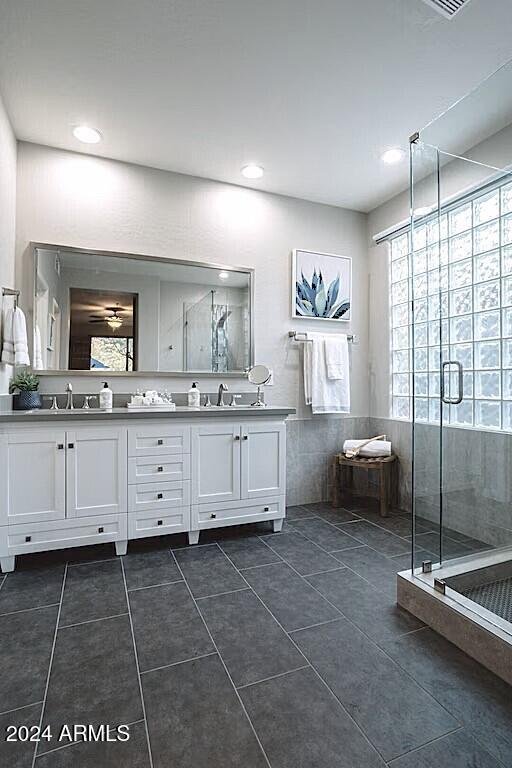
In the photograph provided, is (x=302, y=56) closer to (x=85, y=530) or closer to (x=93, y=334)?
(x=93, y=334)

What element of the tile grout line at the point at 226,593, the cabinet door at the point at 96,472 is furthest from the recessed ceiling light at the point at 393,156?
the tile grout line at the point at 226,593

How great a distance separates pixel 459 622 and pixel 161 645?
3.72 ft

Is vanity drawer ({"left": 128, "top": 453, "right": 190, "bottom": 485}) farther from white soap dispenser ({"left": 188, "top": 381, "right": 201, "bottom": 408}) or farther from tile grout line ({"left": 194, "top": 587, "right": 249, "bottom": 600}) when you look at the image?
tile grout line ({"left": 194, "top": 587, "right": 249, "bottom": 600})

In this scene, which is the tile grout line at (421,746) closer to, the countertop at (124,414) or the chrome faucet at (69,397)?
the countertop at (124,414)

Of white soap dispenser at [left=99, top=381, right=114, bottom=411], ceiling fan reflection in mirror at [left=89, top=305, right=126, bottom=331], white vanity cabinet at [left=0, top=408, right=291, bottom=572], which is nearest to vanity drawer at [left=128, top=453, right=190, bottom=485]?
white vanity cabinet at [left=0, top=408, right=291, bottom=572]

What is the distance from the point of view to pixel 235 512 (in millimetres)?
2703

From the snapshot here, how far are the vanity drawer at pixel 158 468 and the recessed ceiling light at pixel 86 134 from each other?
80.1 inches

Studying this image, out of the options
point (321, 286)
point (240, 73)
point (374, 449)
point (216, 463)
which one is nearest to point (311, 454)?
point (374, 449)

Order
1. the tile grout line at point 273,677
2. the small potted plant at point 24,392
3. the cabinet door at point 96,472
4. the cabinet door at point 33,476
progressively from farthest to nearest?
1. the small potted plant at point 24,392
2. the cabinet door at point 96,472
3. the cabinet door at point 33,476
4. the tile grout line at point 273,677

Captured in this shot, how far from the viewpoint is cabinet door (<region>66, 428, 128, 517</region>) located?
7.55 ft

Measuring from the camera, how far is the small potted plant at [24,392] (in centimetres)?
256

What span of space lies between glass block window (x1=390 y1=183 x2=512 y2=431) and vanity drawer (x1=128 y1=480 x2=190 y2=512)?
4.73 feet

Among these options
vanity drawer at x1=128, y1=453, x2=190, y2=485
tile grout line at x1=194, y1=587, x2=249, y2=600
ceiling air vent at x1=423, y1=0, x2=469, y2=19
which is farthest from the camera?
vanity drawer at x1=128, y1=453, x2=190, y2=485

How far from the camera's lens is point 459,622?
1.56 meters
